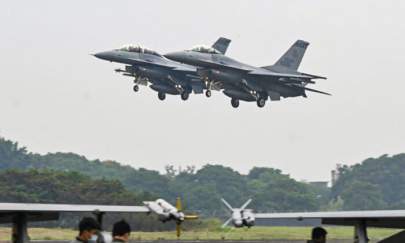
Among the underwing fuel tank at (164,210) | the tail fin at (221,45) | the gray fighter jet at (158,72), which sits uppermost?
the tail fin at (221,45)

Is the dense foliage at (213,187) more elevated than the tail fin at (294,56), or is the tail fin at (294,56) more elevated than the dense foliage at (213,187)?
the tail fin at (294,56)

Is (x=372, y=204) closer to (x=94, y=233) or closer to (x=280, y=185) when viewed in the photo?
(x=280, y=185)

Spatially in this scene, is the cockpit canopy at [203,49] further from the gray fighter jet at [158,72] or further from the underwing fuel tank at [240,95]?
the gray fighter jet at [158,72]

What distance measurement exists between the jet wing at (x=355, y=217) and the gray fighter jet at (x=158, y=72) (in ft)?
224

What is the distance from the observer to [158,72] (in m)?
89.3

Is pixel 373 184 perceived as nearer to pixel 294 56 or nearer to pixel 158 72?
pixel 294 56

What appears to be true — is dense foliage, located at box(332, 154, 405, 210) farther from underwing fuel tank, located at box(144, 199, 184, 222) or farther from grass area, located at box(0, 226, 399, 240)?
underwing fuel tank, located at box(144, 199, 184, 222)

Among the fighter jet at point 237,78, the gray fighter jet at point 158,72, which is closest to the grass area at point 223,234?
the fighter jet at point 237,78

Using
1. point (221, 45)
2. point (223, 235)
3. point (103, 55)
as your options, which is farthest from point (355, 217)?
point (221, 45)

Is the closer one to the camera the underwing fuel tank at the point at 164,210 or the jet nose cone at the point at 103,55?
the underwing fuel tank at the point at 164,210

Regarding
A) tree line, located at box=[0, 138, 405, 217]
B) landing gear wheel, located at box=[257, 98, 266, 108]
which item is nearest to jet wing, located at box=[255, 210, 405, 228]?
tree line, located at box=[0, 138, 405, 217]

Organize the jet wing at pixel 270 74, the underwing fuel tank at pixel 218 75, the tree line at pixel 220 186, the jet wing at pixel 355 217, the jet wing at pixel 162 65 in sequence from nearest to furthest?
the jet wing at pixel 355 217 < the tree line at pixel 220 186 < the jet wing at pixel 270 74 < the underwing fuel tank at pixel 218 75 < the jet wing at pixel 162 65

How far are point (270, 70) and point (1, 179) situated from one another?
26285mm

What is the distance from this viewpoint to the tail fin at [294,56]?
300 ft
